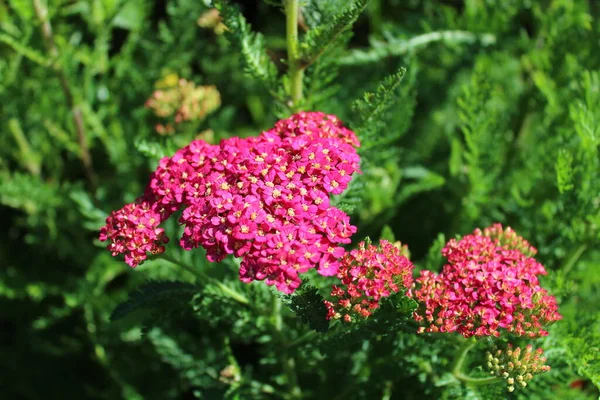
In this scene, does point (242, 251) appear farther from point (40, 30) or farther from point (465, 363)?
point (40, 30)

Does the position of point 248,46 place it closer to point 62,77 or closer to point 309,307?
point 309,307

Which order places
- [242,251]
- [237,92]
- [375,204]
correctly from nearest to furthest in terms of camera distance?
[242,251] → [375,204] → [237,92]

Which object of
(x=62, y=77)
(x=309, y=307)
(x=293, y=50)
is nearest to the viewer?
(x=309, y=307)

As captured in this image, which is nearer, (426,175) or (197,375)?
(197,375)

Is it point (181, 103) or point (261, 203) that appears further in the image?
point (181, 103)

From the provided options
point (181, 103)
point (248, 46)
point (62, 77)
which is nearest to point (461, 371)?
point (248, 46)

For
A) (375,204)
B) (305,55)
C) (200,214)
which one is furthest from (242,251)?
(375,204)

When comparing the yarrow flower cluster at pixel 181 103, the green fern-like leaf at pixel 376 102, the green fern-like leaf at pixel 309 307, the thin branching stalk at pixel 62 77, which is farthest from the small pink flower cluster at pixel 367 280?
the thin branching stalk at pixel 62 77
